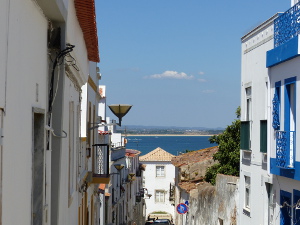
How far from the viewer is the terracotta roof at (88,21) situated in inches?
410

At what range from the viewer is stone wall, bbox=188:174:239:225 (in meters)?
20.4

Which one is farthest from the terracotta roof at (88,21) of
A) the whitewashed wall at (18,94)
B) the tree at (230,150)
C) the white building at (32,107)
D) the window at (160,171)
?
the window at (160,171)

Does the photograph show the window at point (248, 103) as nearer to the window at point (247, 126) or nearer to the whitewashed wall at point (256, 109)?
the window at point (247, 126)

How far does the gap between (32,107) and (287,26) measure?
30.4 ft

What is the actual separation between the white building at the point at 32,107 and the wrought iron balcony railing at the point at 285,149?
5544mm

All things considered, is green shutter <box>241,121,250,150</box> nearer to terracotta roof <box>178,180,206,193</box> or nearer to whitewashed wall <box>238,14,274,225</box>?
whitewashed wall <box>238,14,274,225</box>

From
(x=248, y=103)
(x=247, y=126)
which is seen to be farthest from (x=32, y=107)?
(x=248, y=103)

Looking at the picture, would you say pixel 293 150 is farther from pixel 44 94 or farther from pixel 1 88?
pixel 1 88

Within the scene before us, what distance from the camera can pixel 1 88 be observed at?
4555 mm

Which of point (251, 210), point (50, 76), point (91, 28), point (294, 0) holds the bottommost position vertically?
point (251, 210)

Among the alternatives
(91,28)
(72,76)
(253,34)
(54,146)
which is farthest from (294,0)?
(54,146)

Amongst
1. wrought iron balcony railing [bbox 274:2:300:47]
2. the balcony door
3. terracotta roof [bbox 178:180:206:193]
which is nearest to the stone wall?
terracotta roof [bbox 178:180:206:193]

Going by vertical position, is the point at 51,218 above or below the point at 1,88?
below

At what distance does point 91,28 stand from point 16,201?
298 inches
